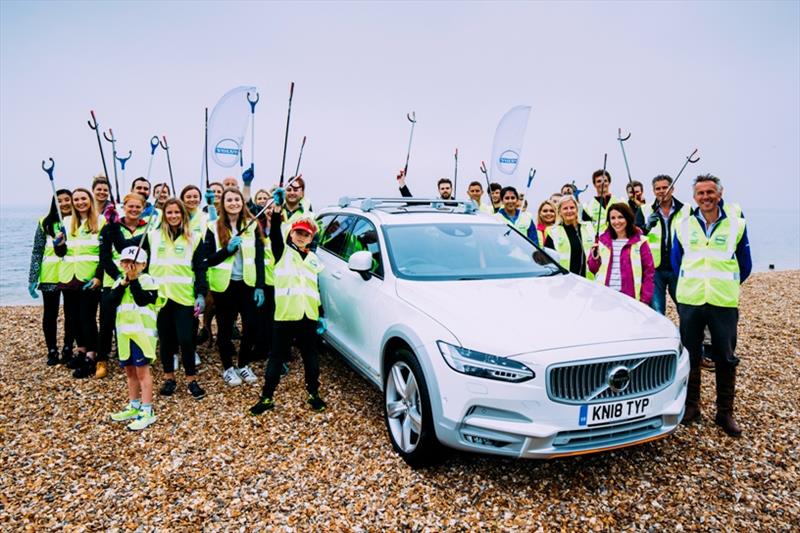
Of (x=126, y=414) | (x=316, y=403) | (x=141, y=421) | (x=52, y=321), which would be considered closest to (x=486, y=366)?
(x=316, y=403)

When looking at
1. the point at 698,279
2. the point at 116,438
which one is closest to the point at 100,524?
the point at 116,438

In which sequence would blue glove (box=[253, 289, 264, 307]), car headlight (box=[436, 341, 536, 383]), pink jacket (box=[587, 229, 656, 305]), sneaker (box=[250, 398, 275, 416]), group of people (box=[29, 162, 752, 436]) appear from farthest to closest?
blue glove (box=[253, 289, 264, 307]), pink jacket (box=[587, 229, 656, 305]), sneaker (box=[250, 398, 275, 416]), group of people (box=[29, 162, 752, 436]), car headlight (box=[436, 341, 536, 383])

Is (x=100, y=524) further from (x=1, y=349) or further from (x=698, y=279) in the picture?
(x=1, y=349)

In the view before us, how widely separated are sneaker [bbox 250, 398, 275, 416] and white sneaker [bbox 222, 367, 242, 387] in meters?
0.70

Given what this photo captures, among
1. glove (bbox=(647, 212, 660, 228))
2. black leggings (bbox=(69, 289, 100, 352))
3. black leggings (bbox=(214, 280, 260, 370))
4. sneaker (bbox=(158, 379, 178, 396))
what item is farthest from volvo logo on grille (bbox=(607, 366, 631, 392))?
black leggings (bbox=(69, 289, 100, 352))

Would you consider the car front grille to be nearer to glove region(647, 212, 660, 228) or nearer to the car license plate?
the car license plate

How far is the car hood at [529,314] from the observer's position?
299 cm

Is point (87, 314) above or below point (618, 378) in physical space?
below

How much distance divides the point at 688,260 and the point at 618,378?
5.72ft

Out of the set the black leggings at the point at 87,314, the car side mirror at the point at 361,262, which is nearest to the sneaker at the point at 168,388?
the black leggings at the point at 87,314

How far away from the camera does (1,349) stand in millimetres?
6766

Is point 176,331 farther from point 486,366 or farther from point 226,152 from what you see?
point 486,366

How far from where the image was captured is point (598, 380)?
9.64 feet

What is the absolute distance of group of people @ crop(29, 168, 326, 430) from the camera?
4305mm
